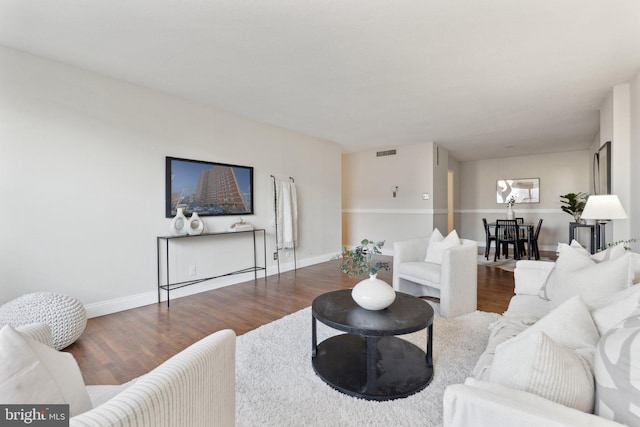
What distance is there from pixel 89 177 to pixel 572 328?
12.4ft

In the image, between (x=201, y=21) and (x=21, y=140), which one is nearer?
(x=201, y=21)

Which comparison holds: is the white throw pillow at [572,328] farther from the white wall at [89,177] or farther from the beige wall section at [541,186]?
the beige wall section at [541,186]

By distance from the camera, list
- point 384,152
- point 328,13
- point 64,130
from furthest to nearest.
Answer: point 384,152
point 64,130
point 328,13

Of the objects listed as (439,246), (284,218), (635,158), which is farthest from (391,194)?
(635,158)

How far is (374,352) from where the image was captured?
1754 millimetres

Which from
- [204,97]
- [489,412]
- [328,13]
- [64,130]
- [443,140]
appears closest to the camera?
[489,412]

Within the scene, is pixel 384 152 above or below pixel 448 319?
above

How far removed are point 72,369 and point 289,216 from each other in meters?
4.02

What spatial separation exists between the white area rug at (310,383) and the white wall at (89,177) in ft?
5.67

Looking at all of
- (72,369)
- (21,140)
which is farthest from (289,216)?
(72,369)

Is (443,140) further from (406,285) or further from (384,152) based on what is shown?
(406,285)

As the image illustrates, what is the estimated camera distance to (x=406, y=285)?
3.43 meters

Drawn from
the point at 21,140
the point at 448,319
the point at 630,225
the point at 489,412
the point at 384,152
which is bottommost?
the point at 448,319

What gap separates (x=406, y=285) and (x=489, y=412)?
279 cm
